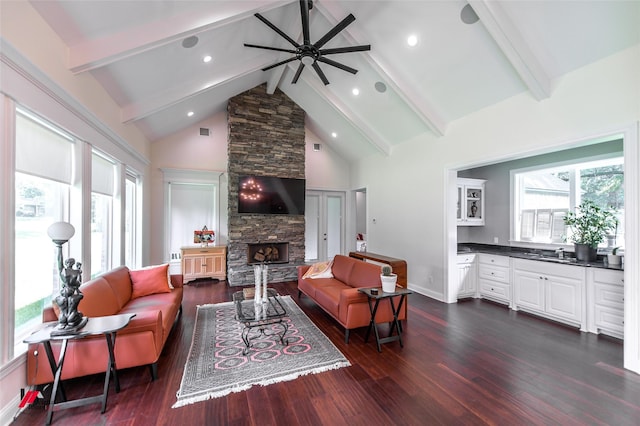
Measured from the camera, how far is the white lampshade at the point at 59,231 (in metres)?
1.96

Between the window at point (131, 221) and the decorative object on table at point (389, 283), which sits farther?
the window at point (131, 221)

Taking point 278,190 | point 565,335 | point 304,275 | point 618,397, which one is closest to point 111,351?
point 304,275

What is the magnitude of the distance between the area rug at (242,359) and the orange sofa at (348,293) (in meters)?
0.35

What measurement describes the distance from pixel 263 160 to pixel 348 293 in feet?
13.5

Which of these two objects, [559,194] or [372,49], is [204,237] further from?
[559,194]

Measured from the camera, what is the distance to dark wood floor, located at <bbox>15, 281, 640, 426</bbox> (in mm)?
1934

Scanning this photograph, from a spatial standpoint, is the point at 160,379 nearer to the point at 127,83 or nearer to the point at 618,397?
the point at 127,83

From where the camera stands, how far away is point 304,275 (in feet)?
15.3

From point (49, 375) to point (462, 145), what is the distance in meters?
5.53

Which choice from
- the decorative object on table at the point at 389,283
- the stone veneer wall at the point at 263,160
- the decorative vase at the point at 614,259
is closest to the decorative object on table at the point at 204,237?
the stone veneer wall at the point at 263,160

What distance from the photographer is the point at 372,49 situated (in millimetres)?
4012

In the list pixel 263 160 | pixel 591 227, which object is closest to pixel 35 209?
pixel 263 160

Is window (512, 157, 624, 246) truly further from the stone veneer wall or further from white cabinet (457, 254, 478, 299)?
the stone veneer wall

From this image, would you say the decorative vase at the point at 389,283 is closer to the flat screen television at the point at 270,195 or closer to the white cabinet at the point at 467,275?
the white cabinet at the point at 467,275
